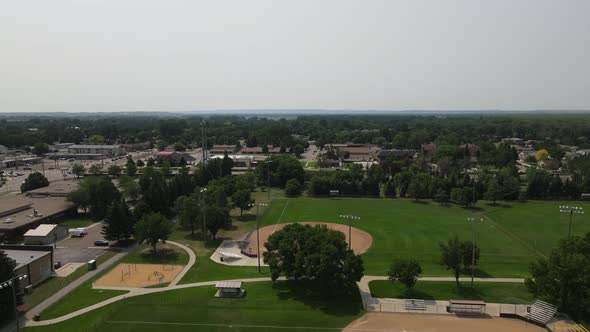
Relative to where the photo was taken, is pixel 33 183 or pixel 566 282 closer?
pixel 566 282

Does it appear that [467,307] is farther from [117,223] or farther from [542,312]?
[117,223]

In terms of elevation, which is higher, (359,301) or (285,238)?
(285,238)

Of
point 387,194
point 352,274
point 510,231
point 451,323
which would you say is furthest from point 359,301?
point 387,194

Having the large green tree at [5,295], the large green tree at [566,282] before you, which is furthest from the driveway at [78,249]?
the large green tree at [566,282]

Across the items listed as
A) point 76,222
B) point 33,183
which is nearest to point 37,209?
point 76,222

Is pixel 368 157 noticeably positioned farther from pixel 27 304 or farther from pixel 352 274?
pixel 27 304
